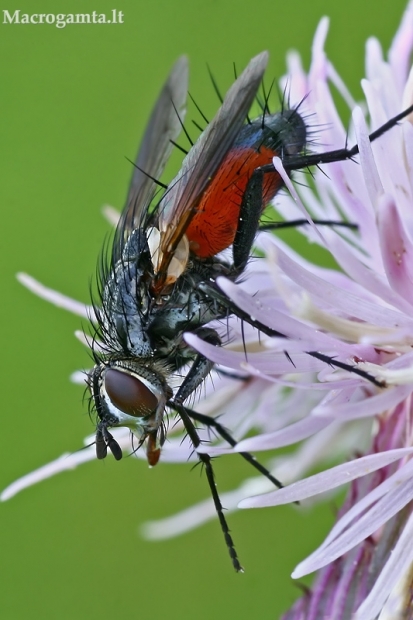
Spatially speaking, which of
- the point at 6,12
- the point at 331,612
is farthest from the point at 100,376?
the point at 6,12

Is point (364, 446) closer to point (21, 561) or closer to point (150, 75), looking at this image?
point (21, 561)


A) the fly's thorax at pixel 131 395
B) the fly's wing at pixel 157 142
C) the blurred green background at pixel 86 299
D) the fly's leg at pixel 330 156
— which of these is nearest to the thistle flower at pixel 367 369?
the fly's leg at pixel 330 156

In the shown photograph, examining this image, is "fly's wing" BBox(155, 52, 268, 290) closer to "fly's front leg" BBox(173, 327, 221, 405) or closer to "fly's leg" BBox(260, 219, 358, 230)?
"fly's front leg" BBox(173, 327, 221, 405)

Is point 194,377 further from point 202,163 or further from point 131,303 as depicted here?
point 202,163

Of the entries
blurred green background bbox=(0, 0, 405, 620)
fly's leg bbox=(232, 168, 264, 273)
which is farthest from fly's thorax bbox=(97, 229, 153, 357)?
blurred green background bbox=(0, 0, 405, 620)

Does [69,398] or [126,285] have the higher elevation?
[126,285]

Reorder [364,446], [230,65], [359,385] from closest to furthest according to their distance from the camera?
[359,385]
[364,446]
[230,65]

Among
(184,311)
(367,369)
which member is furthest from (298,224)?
(367,369)
